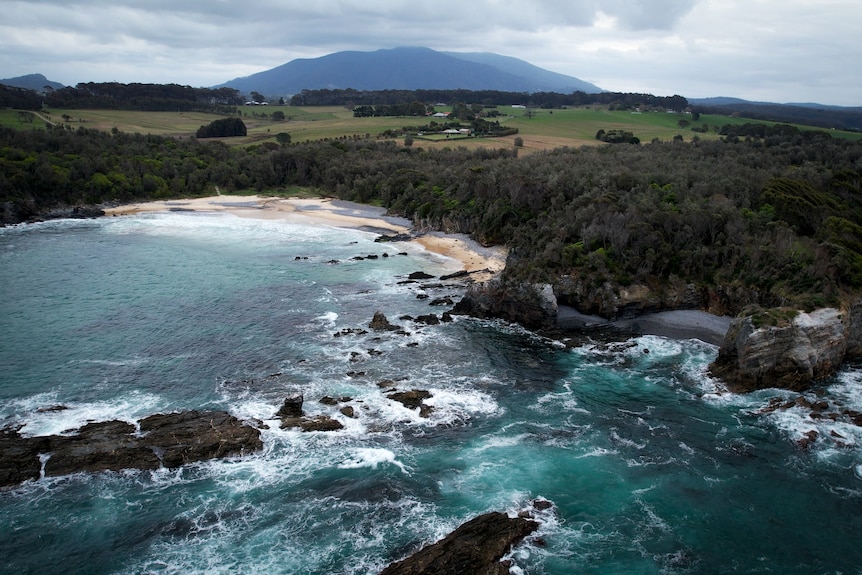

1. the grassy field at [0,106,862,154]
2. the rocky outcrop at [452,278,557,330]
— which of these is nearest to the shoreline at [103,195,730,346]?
the rocky outcrop at [452,278,557,330]

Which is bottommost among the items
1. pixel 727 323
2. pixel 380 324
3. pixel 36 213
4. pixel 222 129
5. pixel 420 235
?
pixel 380 324

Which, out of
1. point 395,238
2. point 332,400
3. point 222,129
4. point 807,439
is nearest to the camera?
point 807,439

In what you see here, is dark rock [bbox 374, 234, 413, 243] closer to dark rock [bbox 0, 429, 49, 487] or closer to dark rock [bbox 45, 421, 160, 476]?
dark rock [bbox 45, 421, 160, 476]

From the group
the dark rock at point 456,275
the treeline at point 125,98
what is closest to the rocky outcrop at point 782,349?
the dark rock at point 456,275

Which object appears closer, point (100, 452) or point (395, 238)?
point (100, 452)

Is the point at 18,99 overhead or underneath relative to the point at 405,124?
overhead

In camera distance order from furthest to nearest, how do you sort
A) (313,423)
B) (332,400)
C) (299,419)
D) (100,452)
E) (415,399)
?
(415,399), (332,400), (299,419), (313,423), (100,452)

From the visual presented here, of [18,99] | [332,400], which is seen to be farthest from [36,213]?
[18,99]

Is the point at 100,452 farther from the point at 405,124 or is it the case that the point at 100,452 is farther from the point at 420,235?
the point at 405,124
